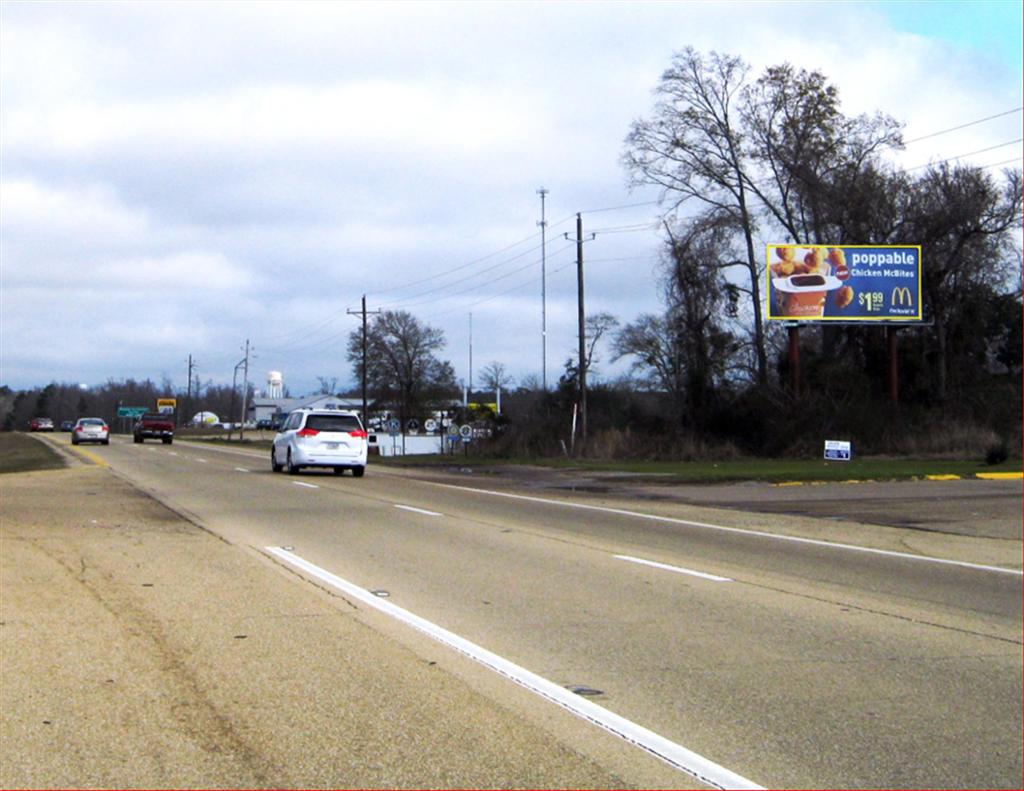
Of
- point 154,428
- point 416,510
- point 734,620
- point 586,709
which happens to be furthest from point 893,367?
point 154,428

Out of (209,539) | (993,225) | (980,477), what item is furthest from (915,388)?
(209,539)

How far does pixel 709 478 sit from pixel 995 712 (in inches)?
970

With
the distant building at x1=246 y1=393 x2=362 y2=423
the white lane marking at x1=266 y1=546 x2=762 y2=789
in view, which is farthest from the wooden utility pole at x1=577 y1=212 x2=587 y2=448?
the distant building at x1=246 y1=393 x2=362 y2=423

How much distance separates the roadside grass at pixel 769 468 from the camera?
102 ft

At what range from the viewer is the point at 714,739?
632 centimetres

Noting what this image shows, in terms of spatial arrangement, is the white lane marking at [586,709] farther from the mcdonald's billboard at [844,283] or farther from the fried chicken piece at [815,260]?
the fried chicken piece at [815,260]

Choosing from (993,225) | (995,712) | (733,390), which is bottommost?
(995,712)

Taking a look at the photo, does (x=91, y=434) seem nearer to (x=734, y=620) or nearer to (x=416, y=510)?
(x=416, y=510)

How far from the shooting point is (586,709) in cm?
684

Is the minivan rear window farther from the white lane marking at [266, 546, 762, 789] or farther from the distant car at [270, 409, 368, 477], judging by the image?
the white lane marking at [266, 546, 762, 789]

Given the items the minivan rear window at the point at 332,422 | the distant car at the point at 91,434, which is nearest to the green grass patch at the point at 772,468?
the minivan rear window at the point at 332,422

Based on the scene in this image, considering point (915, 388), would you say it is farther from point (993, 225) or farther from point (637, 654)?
point (637, 654)

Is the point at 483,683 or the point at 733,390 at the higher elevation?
the point at 733,390

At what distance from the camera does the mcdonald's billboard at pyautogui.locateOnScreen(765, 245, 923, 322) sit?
146 feet
